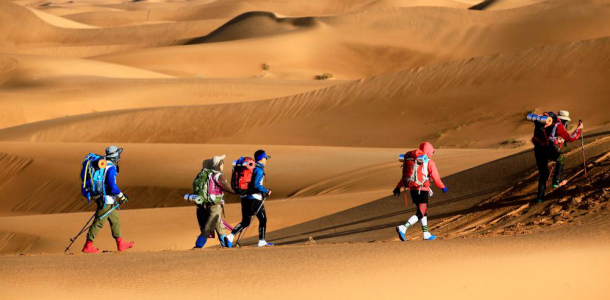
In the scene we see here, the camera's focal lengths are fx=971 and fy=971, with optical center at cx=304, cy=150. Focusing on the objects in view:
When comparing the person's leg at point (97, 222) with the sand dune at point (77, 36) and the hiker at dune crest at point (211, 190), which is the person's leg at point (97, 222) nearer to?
the hiker at dune crest at point (211, 190)

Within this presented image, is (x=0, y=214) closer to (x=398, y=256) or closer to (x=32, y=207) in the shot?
(x=32, y=207)

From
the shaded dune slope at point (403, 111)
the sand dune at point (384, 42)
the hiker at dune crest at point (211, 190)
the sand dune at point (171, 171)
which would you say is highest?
the sand dune at point (384, 42)

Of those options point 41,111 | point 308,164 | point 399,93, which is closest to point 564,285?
point 308,164

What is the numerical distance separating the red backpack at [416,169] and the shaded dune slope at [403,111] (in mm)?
19101

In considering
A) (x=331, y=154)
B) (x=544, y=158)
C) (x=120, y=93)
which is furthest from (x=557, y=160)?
(x=120, y=93)

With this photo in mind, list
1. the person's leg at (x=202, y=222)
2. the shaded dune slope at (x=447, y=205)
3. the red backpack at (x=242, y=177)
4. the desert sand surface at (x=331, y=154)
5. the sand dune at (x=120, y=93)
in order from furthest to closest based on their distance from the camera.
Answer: the sand dune at (x=120, y=93) < the shaded dune slope at (x=447, y=205) < the person's leg at (x=202, y=222) < the red backpack at (x=242, y=177) < the desert sand surface at (x=331, y=154)

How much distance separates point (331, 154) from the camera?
23906mm

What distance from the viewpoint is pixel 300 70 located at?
62.7m

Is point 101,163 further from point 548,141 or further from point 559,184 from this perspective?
point 559,184

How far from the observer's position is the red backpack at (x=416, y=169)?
408 inches

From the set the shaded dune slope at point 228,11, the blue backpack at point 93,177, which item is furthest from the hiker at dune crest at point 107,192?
the shaded dune slope at point 228,11

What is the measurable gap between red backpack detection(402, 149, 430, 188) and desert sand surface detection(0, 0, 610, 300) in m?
0.92

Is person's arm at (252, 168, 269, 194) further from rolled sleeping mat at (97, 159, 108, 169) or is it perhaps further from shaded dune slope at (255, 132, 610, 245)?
shaded dune slope at (255, 132, 610, 245)

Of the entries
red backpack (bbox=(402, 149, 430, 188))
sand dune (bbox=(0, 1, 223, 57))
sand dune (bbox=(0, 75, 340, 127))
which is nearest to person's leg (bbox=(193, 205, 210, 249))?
red backpack (bbox=(402, 149, 430, 188))
